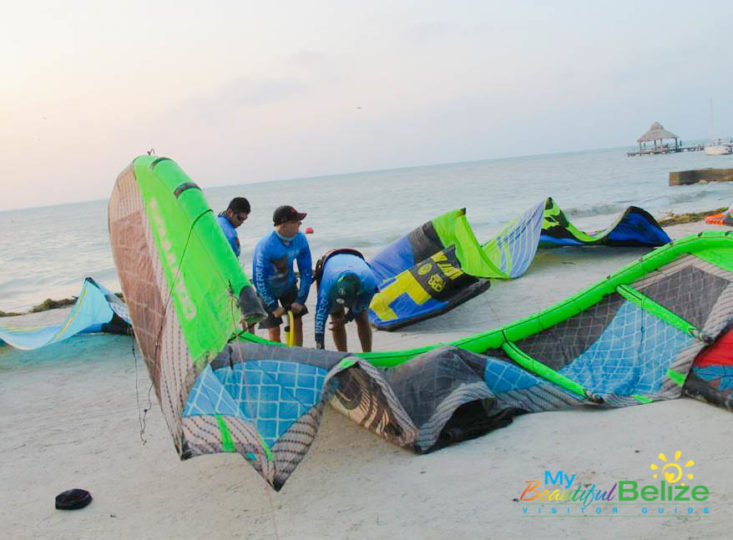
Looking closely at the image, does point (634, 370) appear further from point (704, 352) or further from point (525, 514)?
point (525, 514)

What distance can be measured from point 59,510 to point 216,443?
1.23 metres

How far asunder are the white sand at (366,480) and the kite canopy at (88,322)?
109 inches

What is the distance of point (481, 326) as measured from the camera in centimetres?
750

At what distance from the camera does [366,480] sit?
144 inches

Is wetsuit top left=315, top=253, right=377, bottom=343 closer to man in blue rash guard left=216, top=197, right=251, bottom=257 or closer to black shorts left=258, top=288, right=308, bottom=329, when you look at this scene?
black shorts left=258, top=288, right=308, bottom=329

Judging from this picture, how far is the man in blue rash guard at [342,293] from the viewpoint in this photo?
18.0 ft

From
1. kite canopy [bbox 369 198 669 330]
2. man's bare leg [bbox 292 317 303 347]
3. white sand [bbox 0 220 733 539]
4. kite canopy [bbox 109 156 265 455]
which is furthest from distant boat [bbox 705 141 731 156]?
kite canopy [bbox 109 156 265 455]

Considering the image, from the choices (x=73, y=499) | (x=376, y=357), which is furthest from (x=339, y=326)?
(x=73, y=499)

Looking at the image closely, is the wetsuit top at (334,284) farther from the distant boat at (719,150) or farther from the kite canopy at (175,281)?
the distant boat at (719,150)

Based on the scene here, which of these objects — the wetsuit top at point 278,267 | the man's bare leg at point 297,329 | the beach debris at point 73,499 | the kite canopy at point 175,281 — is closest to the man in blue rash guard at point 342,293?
the wetsuit top at point 278,267

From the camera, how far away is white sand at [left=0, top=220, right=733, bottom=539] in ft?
10.1

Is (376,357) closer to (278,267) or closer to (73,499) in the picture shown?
(278,267)

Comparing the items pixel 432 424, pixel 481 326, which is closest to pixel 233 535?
pixel 432 424

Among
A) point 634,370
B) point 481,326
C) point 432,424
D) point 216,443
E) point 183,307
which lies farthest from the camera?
point 481,326
